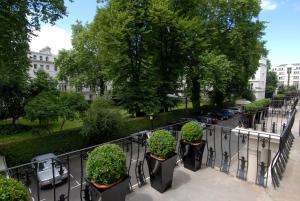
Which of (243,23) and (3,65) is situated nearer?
(3,65)

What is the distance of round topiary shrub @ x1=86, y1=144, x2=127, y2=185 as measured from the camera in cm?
318

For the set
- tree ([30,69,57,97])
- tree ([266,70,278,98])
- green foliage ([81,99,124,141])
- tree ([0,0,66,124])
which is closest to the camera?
tree ([0,0,66,124])

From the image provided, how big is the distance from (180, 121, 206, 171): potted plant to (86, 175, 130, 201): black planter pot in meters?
2.24

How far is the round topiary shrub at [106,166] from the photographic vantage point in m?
3.18

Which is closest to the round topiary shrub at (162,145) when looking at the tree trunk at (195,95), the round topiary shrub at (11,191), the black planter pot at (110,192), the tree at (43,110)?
the black planter pot at (110,192)

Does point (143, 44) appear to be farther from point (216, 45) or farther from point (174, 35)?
point (216, 45)

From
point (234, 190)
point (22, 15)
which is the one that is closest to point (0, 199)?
point (234, 190)

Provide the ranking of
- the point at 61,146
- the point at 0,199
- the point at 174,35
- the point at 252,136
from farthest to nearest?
the point at 174,35
the point at 61,146
the point at 252,136
the point at 0,199

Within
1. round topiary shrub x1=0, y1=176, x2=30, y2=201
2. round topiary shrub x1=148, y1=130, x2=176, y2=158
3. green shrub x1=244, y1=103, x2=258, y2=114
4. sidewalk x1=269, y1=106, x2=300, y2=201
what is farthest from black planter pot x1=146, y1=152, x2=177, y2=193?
green shrub x1=244, y1=103, x2=258, y2=114

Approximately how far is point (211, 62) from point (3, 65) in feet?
50.5

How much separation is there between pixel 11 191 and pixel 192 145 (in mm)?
3884

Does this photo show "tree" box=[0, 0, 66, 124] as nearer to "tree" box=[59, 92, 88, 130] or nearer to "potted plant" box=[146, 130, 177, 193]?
"tree" box=[59, 92, 88, 130]

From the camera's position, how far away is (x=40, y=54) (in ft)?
159

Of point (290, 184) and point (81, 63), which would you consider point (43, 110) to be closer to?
point (290, 184)
